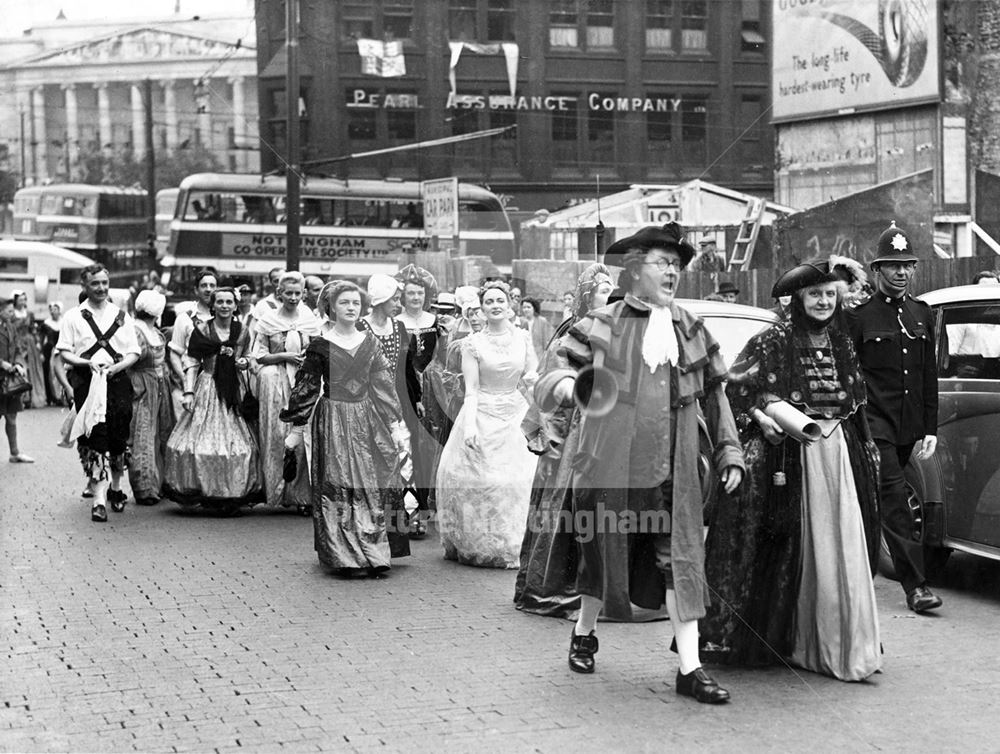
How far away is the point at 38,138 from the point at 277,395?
44364 millimetres

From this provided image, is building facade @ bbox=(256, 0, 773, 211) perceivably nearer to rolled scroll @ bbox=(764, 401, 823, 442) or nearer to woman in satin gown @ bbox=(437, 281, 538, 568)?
woman in satin gown @ bbox=(437, 281, 538, 568)

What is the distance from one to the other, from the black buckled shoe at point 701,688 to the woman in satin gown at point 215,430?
6.45 metres

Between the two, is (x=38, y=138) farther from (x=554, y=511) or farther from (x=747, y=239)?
(x=554, y=511)

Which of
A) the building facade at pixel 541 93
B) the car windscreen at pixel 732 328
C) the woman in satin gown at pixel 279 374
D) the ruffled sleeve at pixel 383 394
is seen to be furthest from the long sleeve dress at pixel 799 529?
the building facade at pixel 541 93

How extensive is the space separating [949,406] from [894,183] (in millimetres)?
11715

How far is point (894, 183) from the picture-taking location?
19.4 metres

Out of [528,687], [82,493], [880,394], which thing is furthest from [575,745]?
[82,493]

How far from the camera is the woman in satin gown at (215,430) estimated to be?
38.7 ft

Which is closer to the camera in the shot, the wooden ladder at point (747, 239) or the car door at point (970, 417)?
the car door at point (970, 417)

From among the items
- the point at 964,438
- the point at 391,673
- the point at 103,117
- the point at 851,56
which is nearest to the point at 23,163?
the point at 103,117

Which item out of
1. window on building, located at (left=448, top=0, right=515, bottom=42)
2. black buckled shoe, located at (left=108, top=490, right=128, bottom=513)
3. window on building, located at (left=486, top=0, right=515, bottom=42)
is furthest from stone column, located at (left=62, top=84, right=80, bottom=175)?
black buckled shoe, located at (left=108, top=490, right=128, bottom=513)

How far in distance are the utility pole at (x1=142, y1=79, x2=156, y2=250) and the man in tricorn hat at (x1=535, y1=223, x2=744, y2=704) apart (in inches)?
1508

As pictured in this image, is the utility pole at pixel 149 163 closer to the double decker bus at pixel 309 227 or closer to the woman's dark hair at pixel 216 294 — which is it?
the double decker bus at pixel 309 227

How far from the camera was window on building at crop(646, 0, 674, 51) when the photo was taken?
41.1 m
